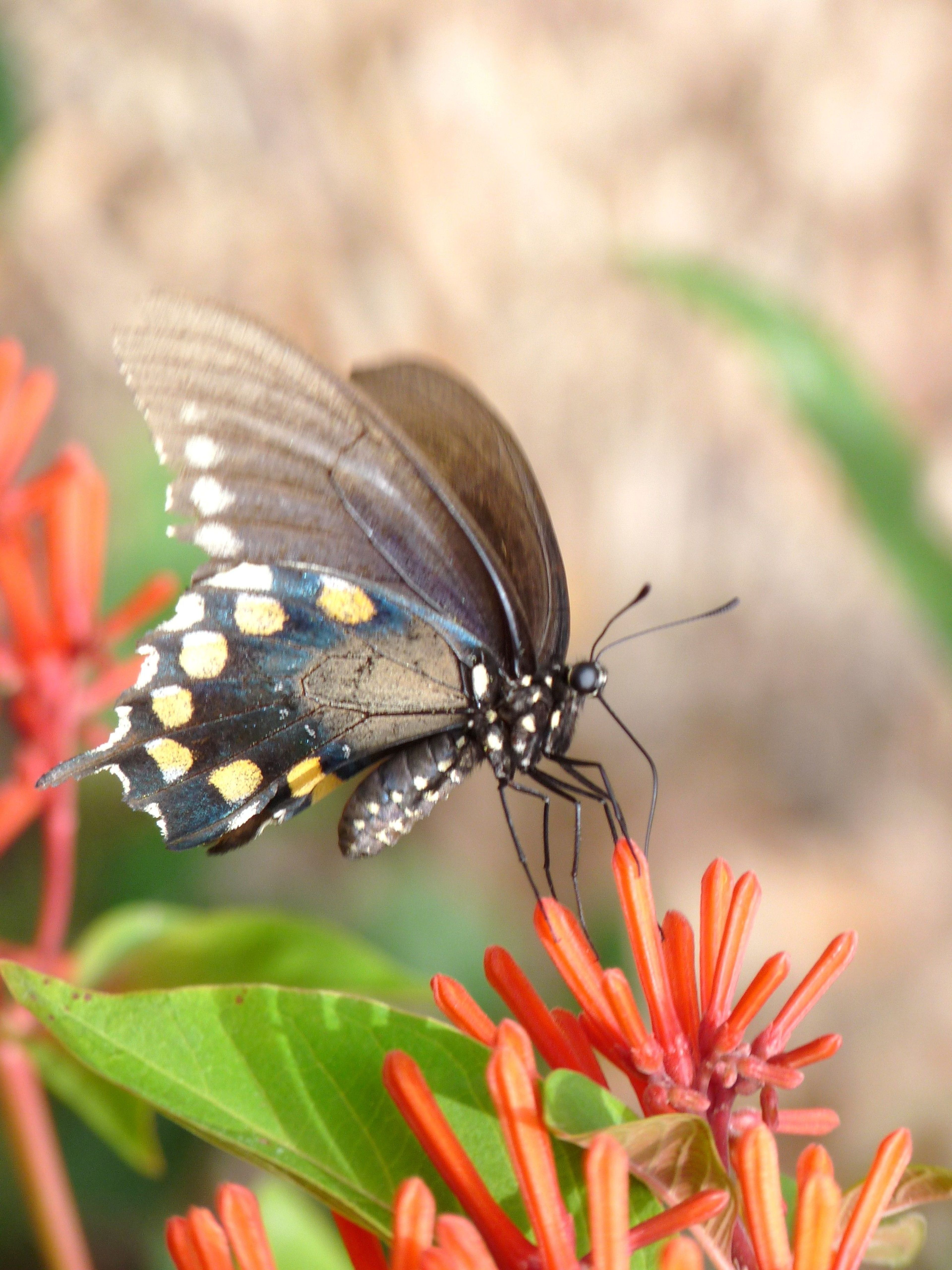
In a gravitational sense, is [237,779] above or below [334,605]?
below

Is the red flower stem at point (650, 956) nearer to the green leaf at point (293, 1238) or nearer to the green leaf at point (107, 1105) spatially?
the green leaf at point (107, 1105)

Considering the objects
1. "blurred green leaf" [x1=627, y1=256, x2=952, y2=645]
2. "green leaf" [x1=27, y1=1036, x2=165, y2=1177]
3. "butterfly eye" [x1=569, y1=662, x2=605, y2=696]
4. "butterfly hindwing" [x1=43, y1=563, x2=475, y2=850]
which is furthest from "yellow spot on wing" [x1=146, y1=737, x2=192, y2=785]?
"blurred green leaf" [x1=627, y1=256, x2=952, y2=645]

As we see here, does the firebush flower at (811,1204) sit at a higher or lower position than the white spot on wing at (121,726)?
lower

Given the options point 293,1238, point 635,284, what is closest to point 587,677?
point 293,1238

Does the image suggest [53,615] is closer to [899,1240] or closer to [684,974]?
[684,974]

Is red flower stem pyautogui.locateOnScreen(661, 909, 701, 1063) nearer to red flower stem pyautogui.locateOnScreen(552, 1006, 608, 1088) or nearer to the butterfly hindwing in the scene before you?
red flower stem pyautogui.locateOnScreen(552, 1006, 608, 1088)

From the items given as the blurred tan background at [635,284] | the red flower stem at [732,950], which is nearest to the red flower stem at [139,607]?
the red flower stem at [732,950]

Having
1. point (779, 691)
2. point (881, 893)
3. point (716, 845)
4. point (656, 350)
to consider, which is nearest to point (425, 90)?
point (656, 350)
